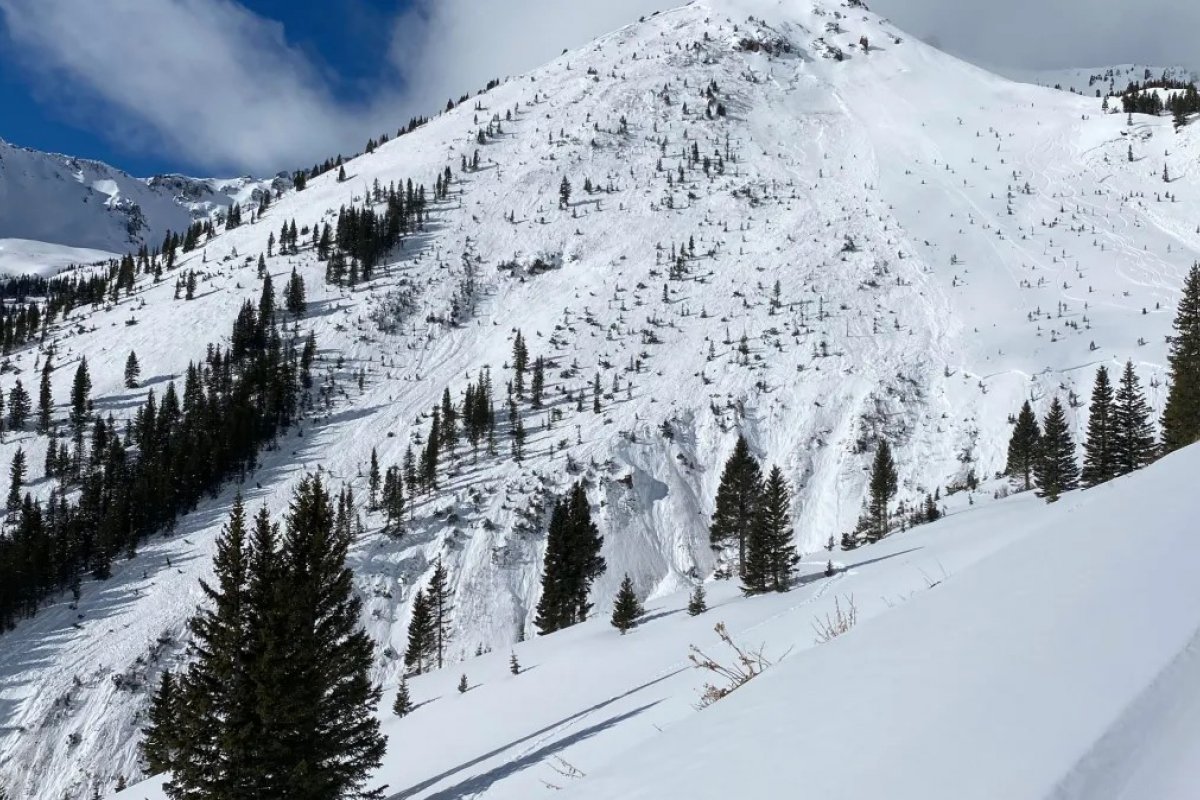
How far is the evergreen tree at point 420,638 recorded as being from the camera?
45.2 meters

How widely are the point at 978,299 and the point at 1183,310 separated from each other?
38.9 m

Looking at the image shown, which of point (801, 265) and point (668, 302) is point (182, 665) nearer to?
point (668, 302)

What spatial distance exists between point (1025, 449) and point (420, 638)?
45.1m

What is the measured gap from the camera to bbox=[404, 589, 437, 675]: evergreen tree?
45219mm

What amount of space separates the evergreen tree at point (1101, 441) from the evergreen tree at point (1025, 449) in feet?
12.2

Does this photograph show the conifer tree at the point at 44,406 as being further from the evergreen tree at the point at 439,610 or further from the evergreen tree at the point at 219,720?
the evergreen tree at the point at 219,720

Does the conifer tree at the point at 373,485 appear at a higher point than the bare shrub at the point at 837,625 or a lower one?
lower

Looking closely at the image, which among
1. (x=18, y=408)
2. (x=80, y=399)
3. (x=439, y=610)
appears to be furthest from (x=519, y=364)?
(x=18, y=408)

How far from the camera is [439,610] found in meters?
49.6

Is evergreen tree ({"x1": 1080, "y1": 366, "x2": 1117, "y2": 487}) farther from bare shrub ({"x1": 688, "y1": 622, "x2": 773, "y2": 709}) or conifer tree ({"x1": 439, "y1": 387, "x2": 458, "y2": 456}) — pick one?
conifer tree ({"x1": 439, "y1": 387, "x2": 458, "y2": 456})

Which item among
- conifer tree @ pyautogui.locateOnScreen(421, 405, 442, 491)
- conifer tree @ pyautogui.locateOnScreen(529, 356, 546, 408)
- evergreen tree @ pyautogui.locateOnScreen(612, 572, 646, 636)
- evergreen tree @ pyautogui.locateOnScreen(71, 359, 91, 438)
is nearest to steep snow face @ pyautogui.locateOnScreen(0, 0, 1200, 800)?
conifer tree @ pyautogui.locateOnScreen(529, 356, 546, 408)

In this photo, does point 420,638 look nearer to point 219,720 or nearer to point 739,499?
point 739,499

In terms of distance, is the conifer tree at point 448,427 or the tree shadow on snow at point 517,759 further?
the conifer tree at point 448,427

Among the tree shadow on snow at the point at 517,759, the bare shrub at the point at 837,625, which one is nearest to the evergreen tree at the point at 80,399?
the tree shadow on snow at the point at 517,759
